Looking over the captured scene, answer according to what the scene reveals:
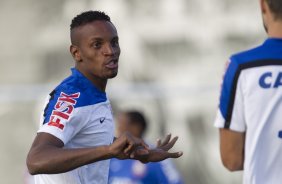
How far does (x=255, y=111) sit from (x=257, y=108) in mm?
19

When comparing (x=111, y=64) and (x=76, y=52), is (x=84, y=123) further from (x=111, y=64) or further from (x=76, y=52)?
(x=76, y=52)

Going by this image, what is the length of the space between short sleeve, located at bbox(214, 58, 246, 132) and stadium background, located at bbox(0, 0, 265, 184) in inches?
315

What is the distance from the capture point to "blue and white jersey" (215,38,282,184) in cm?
464

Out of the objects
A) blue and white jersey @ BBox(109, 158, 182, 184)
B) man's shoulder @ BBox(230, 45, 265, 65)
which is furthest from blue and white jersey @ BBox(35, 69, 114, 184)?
blue and white jersey @ BBox(109, 158, 182, 184)

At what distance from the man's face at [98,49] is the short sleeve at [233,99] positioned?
113 centimetres

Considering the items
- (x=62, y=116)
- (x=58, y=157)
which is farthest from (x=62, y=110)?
(x=58, y=157)

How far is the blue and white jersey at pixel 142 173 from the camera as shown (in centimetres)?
943

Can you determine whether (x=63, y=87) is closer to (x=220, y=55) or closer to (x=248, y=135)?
(x=248, y=135)

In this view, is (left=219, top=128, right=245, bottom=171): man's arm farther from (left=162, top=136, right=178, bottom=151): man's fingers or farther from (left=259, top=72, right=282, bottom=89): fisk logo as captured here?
(left=162, top=136, right=178, bottom=151): man's fingers

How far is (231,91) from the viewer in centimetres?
468

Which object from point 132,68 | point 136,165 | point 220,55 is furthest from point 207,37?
point 136,165

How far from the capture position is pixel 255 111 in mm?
4648

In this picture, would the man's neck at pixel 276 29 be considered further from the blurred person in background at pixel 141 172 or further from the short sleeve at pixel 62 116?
the blurred person in background at pixel 141 172

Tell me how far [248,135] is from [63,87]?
1268 mm
